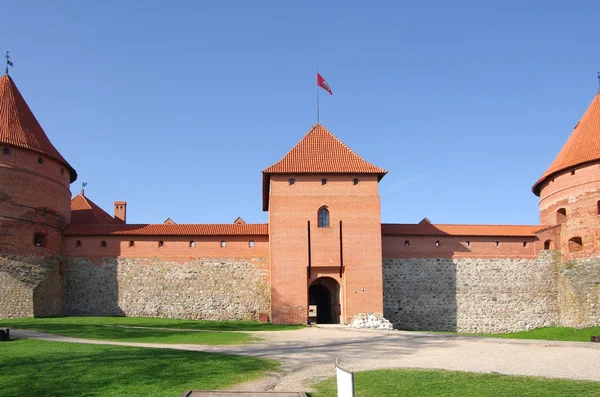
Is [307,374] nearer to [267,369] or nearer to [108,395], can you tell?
[267,369]

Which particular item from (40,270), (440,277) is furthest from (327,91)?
(40,270)

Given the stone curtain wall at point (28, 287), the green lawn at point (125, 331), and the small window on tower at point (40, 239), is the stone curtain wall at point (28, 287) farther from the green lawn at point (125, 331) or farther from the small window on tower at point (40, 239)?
the green lawn at point (125, 331)

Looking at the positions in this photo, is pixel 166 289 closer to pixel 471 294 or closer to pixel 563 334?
pixel 471 294

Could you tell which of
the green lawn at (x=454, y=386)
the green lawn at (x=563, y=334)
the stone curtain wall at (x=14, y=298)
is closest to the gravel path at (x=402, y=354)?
the green lawn at (x=454, y=386)

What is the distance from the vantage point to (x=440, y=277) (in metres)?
24.3

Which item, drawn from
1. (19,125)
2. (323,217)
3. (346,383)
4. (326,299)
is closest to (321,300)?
(326,299)

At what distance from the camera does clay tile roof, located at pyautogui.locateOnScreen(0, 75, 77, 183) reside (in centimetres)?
2178

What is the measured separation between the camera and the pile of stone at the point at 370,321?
2109cm

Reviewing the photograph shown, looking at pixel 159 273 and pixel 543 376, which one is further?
pixel 159 273

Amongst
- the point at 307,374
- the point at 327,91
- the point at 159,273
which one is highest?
the point at 327,91

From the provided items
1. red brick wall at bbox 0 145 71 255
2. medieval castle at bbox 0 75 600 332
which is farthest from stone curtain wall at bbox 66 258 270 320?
red brick wall at bbox 0 145 71 255

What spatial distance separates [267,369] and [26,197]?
48.5 feet

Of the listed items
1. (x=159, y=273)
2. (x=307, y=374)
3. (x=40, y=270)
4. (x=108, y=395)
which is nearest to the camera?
(x=108, y=395)

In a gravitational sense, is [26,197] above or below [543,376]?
above
